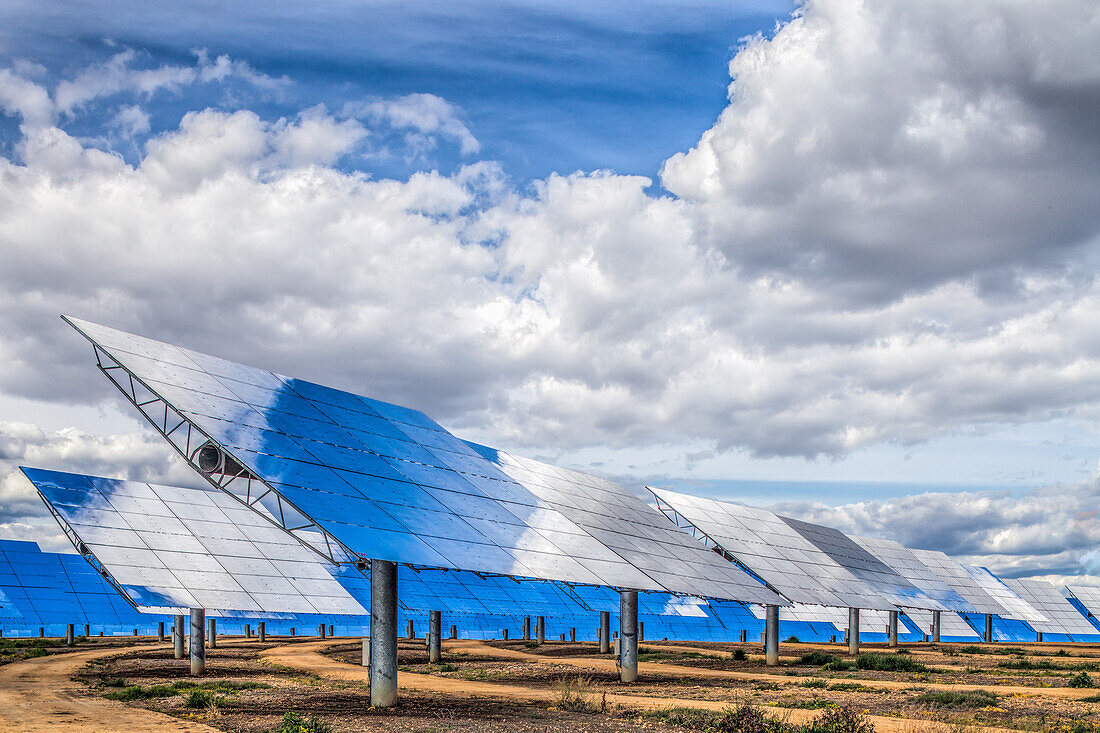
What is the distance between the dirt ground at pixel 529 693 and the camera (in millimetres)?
21422

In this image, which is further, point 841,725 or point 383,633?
point 383,633

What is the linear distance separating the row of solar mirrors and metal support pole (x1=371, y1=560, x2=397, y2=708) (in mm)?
51

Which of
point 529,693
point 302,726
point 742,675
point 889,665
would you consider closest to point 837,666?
point 889,665

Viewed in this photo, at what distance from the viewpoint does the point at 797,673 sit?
3934 cm

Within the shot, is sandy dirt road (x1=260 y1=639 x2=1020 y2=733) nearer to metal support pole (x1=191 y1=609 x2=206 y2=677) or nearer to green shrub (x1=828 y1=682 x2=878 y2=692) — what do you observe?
metal support pole (x1=191 y1=609 x2=206 y2=677)

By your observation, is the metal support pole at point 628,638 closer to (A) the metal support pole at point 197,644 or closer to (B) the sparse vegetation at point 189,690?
(B) the sparse vegetation at point 189,690

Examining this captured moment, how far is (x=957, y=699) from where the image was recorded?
26172 millimetres

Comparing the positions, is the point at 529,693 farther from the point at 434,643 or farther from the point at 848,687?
the point at 434,643

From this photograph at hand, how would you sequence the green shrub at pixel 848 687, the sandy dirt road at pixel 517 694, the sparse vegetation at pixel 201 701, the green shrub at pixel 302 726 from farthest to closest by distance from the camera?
the green shrub at pixel 848 687 → the sparse vegetation at pixel 201 701 → the sandy dirt road at pixel 517 694 → the green shrub at pixel 302 726

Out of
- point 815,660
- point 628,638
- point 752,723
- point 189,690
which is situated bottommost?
point 815,660

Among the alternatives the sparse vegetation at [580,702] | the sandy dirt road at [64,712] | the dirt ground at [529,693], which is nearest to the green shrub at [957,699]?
the dirt ground at [529,693]

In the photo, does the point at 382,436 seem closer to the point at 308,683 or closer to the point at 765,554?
the point at 308,683

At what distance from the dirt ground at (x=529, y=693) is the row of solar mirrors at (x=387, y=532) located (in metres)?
2.67

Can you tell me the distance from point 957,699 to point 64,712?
26738 millimetres
